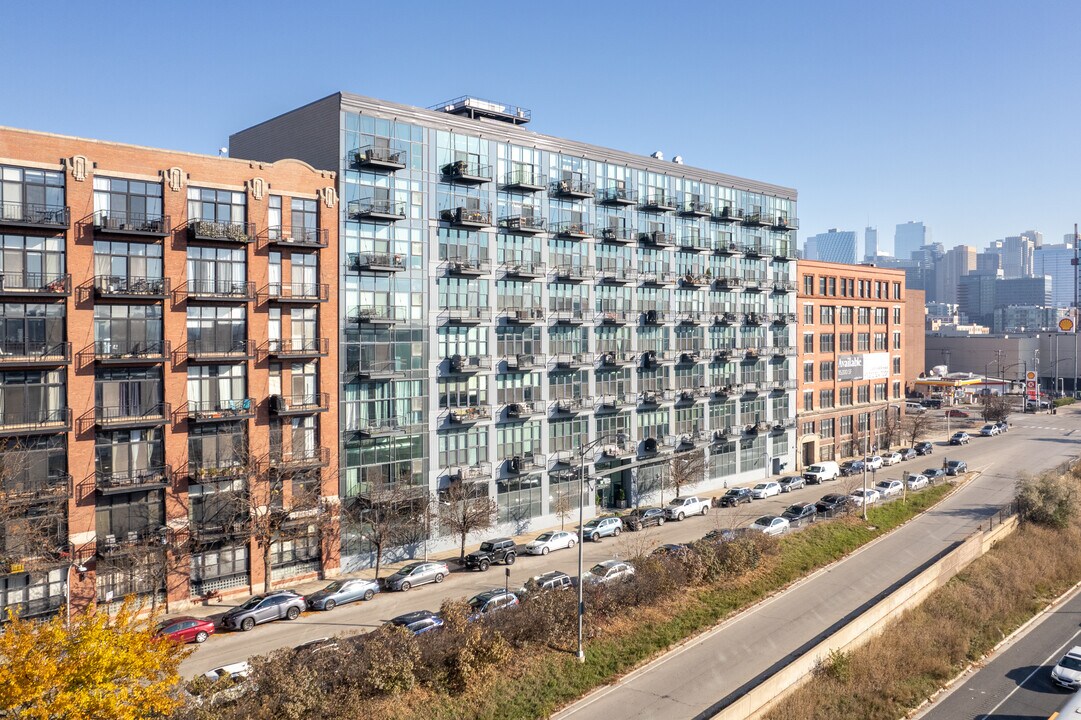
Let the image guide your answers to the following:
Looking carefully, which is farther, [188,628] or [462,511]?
[462,511]

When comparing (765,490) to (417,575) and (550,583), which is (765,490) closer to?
(550,583)

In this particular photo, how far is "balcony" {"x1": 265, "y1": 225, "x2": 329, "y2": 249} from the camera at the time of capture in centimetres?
4588

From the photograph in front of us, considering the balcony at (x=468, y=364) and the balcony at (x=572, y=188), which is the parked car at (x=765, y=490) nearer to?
the balcony at (x=468, y=364)

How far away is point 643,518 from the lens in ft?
200

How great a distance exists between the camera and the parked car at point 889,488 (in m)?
70.8

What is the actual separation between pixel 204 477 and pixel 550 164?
32.5 meters

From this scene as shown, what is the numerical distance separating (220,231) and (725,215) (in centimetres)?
4655

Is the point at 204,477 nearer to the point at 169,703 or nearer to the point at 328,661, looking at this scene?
the point at 328,661

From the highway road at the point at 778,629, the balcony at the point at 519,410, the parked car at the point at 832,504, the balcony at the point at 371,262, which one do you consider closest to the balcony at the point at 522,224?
the balcony at the point at 371,262

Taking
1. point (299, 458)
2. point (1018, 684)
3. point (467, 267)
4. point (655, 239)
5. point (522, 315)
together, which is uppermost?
point (655, 239)

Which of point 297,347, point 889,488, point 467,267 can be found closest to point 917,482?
point 889,488

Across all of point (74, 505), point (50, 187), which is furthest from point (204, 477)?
point (50, 187)

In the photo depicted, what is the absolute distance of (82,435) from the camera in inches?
1571

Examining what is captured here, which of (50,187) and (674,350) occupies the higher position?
(50,187)
